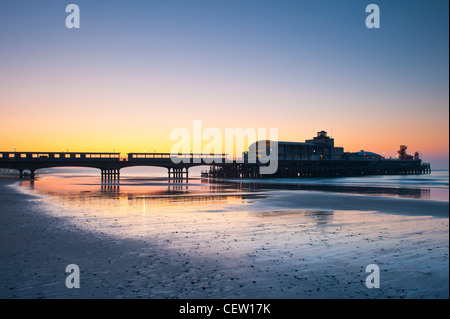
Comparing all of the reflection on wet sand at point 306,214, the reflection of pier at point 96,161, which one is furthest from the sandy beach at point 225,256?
the reflection of pier at point 96,161

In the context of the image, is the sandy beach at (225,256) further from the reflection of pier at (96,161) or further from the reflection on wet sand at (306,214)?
the reflection of pier at (96,161)

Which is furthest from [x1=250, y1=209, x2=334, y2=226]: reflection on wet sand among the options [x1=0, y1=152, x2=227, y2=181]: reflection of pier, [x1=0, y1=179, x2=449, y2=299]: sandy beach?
[x1=0, y1=152, x2=227, y2=181]: reflection of pier

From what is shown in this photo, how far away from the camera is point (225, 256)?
→ 1032 cm

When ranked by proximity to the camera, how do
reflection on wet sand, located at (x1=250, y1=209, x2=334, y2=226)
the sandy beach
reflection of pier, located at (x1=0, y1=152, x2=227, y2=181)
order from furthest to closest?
reflection of pier, located at (x1=0, y1=152, x2=227, y2=181)
reflection on wet sand, located at (x1=250, y1=209, x2=334, y2=226)
the sandy beach

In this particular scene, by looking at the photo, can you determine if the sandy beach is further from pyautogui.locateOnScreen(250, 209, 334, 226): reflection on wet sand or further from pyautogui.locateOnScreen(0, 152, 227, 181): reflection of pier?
pyautogui.locateOnScreen(0, 152, 227, 181): reflection of pier

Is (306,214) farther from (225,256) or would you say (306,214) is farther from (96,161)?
(96,161)

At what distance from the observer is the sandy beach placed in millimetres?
7617

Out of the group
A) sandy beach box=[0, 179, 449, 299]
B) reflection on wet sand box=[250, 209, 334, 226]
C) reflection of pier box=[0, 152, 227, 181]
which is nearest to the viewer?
sandy beach box=[0, 179, 449, 299]

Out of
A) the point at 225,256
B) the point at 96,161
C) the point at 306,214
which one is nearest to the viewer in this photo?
the point at 225,256

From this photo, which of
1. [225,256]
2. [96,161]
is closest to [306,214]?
[225,256]

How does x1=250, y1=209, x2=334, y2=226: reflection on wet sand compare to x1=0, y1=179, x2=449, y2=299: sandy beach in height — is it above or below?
below
